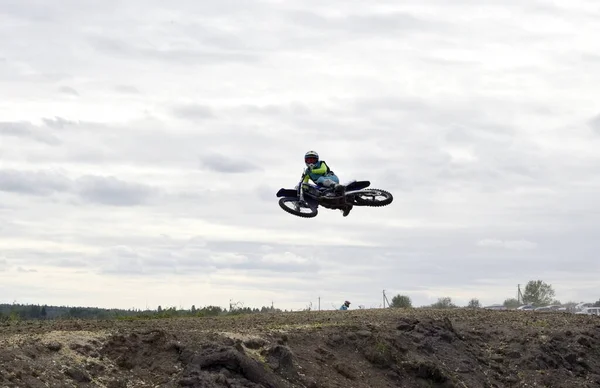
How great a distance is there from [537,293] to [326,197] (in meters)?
44.4

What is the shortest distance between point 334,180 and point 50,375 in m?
13.9

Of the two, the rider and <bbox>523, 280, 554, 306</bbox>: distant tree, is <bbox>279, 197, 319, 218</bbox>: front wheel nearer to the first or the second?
the rider

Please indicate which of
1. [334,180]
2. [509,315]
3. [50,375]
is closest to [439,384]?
[334,180]

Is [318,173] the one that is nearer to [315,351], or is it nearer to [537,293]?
[315,351]

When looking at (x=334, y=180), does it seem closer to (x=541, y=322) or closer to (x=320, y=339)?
(x=320, y=339)

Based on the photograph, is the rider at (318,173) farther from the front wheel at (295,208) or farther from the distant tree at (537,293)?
the distant tree at (537,293)

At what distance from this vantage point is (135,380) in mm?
21078

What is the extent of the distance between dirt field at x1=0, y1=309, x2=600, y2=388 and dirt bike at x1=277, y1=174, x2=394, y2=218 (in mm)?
3450

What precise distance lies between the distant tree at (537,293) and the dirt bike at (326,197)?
41257 mm

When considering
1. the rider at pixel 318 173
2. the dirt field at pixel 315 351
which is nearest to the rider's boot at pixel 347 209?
the rider at pixel 318 173

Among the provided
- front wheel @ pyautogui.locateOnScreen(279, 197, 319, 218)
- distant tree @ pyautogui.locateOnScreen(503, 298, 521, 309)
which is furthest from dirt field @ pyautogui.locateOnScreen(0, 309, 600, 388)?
distant tree @ pyautogui.locateOnScreen(503, 298, 521, 309)

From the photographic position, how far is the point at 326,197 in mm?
31203

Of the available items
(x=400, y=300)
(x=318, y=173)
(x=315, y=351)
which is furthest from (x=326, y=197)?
(x=400, y=300)

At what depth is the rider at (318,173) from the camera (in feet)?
102
